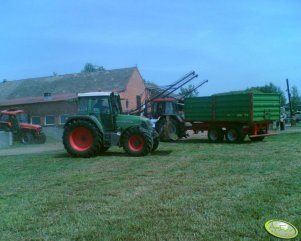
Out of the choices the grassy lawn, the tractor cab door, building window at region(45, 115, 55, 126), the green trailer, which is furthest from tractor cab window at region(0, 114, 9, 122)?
building window at region(45, 115, 55, 126)

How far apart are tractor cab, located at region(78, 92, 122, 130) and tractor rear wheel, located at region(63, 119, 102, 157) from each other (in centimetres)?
50

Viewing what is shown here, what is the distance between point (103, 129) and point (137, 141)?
129 centimetres

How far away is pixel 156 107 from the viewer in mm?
22047

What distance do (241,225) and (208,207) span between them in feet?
3.09

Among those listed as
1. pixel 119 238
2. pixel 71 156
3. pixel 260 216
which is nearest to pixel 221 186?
pixel 260 216

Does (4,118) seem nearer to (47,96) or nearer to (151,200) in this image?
(47,96)

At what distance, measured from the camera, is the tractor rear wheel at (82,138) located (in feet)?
45.2

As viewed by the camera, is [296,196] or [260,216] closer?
[260,216]

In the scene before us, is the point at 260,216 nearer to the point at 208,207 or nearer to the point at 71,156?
the point at 208,207

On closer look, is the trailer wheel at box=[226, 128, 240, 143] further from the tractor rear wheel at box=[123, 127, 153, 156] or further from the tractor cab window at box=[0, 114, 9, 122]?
the tractor cab window at box=[0, 114, 9, 122]

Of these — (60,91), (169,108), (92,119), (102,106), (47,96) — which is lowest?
(92,119)

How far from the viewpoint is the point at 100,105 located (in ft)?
47.0

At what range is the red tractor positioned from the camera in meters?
23.5

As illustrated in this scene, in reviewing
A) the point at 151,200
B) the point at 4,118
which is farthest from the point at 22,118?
the point at 151,200
